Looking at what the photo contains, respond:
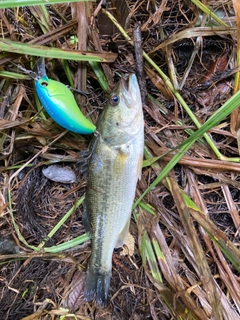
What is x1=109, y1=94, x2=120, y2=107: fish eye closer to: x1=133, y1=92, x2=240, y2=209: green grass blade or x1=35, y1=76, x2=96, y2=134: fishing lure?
x1=35, y1=76, x2=96, y2=134: fishing lure

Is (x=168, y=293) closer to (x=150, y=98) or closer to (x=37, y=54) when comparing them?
(x=150, y=98)

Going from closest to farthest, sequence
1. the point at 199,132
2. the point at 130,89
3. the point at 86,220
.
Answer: the point at 130,89, the point at 199,132, the point at 86,220

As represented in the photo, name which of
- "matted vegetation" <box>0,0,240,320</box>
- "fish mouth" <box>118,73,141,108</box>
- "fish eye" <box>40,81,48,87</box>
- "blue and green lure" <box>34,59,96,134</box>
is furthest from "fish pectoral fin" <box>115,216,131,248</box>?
"fish eye" <box>40,81,48,87</box>

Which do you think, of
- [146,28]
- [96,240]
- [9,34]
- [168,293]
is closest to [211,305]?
[168,293]

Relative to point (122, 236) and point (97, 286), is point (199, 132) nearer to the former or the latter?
point (122, 236)

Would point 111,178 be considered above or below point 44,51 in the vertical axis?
below

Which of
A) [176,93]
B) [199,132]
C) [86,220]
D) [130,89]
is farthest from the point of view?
[86,220]

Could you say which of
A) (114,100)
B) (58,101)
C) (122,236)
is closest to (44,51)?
(58,101)
